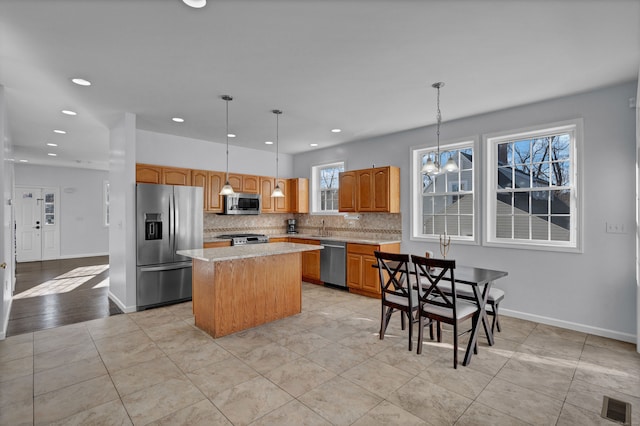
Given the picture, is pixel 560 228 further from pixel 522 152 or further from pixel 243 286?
pixel 243 286

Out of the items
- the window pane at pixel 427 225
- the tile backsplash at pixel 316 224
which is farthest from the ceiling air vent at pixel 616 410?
the tile backsplash at pixel 316 224

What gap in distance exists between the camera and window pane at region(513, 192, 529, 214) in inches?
167

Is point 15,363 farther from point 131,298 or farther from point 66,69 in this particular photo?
point 66,69

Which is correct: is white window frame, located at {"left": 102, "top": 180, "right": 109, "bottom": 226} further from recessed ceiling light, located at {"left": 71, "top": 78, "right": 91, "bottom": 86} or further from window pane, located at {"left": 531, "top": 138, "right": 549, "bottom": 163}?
window pane, located at {"left": 531, "top": 138, "right": 549, "bottom": 163}

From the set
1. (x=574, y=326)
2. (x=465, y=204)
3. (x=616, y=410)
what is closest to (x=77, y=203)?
(x=465, y=204)

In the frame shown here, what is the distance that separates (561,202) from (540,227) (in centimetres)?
38

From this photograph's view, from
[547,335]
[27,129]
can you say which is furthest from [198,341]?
[27,129]

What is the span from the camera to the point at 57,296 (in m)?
5.34

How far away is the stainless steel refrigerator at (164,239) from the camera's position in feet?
15.0

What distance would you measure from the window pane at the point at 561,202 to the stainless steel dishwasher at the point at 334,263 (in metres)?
3.03

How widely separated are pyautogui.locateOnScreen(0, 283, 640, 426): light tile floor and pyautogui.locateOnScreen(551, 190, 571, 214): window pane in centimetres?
143

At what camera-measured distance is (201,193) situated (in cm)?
518

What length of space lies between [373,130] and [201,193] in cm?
300

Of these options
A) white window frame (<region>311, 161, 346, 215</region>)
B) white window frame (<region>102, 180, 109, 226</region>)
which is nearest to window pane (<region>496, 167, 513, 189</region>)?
white window frame (<region>311, 161, 346, 215</region>)
